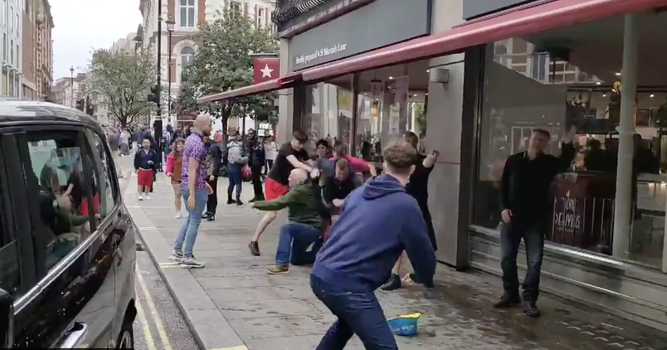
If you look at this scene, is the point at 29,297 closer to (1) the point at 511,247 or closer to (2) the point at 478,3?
(1) the point at 511,247

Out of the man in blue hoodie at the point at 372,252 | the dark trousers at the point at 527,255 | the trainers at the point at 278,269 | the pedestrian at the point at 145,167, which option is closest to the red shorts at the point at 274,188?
the trainers at the point at 278,269

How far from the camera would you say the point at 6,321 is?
6.67 ft

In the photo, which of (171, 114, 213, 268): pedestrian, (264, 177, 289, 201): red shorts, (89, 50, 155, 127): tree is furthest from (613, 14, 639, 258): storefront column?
(89, 50, 155, 127): tree

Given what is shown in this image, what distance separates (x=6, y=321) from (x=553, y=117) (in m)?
6.72

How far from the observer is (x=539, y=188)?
250 inches

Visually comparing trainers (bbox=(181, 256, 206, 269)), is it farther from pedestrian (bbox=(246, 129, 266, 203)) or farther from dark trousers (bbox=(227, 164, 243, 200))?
dark trousers (bbox=(227, 164, 243, 200))

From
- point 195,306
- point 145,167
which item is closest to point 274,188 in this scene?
point 195,306

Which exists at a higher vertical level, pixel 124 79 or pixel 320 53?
pixel 124 79

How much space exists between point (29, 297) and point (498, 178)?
6.69 metres

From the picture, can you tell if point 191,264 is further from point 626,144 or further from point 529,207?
point 626,144

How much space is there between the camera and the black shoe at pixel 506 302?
21.9 feet

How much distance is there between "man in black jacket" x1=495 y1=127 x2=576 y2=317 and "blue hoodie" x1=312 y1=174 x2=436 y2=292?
9.86 ft

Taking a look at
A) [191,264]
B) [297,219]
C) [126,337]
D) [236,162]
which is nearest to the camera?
[126,337]

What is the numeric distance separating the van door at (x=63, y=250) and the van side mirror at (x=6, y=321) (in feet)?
0.29
